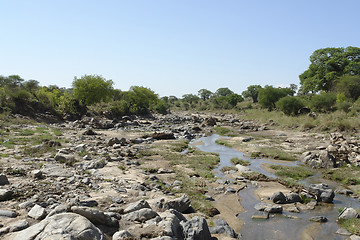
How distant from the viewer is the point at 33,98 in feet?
124

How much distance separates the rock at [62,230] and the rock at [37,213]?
98cm

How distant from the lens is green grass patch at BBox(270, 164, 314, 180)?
14555mm

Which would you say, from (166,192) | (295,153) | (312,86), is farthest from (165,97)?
(166,192)

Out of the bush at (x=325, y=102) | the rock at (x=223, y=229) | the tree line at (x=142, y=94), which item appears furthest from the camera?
the bush at (x=325, y=102)

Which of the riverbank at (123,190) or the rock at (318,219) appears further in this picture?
the rock at (318,219)

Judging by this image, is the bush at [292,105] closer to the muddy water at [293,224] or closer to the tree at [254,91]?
the muddy water at [293,224]

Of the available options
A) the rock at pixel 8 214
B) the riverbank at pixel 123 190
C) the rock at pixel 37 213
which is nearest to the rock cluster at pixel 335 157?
the riverbank at pixel 123 190

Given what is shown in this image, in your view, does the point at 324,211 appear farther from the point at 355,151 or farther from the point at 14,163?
the point at 14,163

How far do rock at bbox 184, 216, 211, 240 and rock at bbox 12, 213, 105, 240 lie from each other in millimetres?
2181

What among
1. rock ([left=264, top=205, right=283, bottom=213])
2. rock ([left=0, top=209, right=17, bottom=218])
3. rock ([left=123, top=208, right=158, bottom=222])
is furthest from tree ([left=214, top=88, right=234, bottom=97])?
rock ([left=0, top=209, right=17, bottom=218])

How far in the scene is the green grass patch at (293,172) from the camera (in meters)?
14.6

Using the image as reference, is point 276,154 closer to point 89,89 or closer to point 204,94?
point 89,89

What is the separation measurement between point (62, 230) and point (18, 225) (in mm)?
1583

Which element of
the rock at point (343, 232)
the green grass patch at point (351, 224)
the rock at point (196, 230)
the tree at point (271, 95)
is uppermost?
the tree at point (271, 95)
